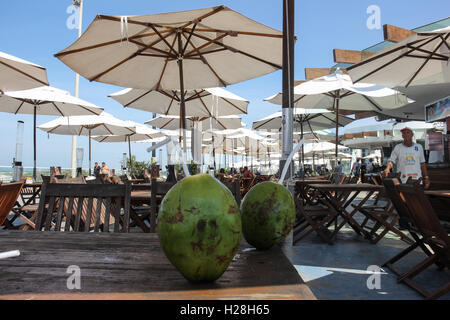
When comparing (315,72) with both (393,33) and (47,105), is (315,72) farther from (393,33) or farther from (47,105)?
(47,105)

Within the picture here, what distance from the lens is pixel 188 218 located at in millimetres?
660

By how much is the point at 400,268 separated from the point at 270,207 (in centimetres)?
321

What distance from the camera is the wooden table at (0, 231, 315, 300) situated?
66 centimetres

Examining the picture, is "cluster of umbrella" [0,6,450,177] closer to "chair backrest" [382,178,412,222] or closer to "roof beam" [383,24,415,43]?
"roof beam" [383,24,415,43]

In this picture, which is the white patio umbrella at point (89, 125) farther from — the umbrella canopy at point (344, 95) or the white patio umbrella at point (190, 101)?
the umbrella canopy at point (344, 95)

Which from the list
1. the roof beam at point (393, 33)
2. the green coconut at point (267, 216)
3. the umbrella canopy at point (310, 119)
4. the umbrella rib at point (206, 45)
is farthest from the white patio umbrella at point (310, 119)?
the green coconut at point (267, 216)

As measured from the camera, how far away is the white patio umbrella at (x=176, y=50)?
11.3 ft

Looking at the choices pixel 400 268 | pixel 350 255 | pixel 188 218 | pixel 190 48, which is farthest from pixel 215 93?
pixel 188 218

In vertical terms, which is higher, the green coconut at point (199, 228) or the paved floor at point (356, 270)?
the green coconut at point (199, 228)

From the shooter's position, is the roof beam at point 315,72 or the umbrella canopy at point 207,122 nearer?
the roof beam at point 315,72

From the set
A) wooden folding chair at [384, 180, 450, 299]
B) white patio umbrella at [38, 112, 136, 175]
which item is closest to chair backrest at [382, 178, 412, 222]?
wooden folding chair at [384, 180, 450, 299]

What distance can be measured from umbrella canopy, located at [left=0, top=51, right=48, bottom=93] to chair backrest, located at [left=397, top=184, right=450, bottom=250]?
17.9 ft

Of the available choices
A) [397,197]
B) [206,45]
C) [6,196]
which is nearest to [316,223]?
[397,197]
